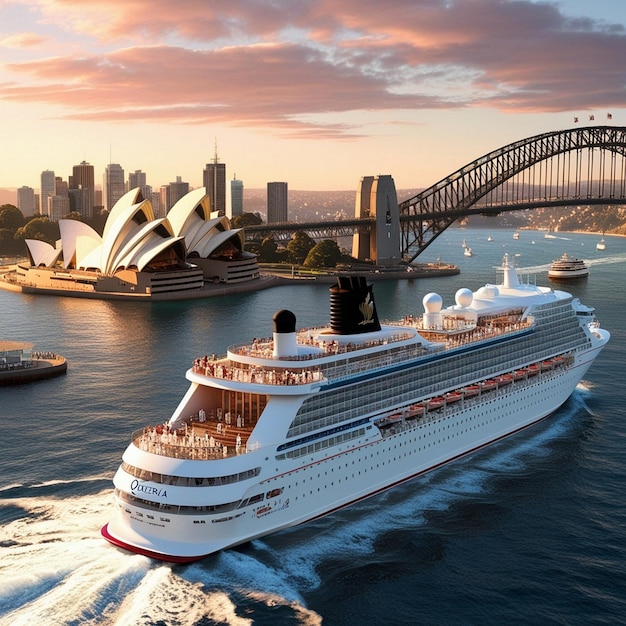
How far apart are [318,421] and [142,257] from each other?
53.2m

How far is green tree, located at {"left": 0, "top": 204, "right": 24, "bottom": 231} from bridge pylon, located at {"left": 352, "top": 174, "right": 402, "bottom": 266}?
5182 centimetres

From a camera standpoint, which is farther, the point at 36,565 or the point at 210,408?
the point at 210,408

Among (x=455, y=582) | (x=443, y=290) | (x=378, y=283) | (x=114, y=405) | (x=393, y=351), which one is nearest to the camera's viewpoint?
(x=455, y=582)

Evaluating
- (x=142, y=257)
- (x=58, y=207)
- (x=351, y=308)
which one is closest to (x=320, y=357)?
(x=351, y=308)

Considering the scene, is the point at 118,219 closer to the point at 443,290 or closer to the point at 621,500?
the point at 443,290

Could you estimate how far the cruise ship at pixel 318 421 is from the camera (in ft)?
68.5

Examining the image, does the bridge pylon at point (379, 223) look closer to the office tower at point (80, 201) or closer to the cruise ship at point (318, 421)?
the cruise ship at point (318, 421)

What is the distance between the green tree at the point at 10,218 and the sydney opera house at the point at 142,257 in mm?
44745

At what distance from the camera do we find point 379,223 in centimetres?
10275

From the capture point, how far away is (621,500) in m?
24.9

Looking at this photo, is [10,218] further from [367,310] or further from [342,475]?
[342,475]

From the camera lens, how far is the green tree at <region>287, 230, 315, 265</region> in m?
103

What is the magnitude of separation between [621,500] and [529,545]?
161 inches

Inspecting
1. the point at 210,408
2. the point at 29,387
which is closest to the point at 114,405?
the point at 29,387
